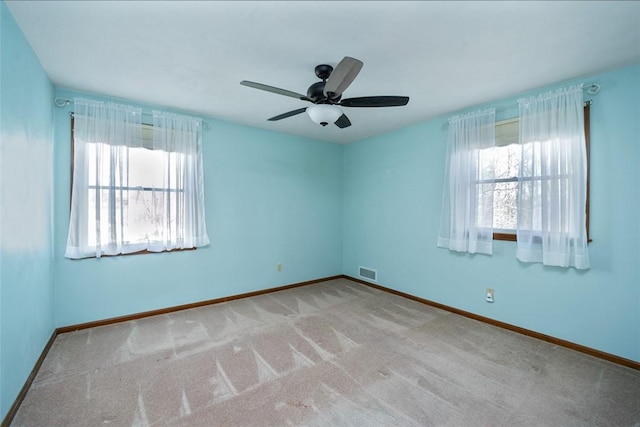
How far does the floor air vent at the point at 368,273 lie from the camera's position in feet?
14.5

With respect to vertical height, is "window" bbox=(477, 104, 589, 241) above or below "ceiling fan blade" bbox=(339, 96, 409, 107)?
below

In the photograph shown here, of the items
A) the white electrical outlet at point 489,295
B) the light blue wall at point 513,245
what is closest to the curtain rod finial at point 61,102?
the light blue wall at point 513,245

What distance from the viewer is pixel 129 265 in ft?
10.1

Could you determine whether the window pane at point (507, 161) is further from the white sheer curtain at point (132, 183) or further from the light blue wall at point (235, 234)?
the white sheer curtain at point (132, 183)

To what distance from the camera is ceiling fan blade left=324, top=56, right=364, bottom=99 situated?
163 cm

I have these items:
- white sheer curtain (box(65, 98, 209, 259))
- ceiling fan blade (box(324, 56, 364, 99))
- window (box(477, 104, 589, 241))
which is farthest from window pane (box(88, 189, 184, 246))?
window (box(477, 104, 589, 241))

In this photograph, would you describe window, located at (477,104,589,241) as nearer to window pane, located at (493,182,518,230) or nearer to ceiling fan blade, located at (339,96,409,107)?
window pane, located at (493,182,518,230)

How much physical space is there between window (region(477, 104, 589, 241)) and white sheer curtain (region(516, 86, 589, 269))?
0.15m

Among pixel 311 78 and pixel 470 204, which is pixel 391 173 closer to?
pixel 470 204

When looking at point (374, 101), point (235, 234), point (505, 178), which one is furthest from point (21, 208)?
point (505, 178)

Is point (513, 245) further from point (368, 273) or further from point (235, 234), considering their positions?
point (235, 234)

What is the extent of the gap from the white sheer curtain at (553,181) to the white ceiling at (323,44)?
10.7 inches

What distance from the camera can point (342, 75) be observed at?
5.79ft

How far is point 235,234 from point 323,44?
8.87ft
